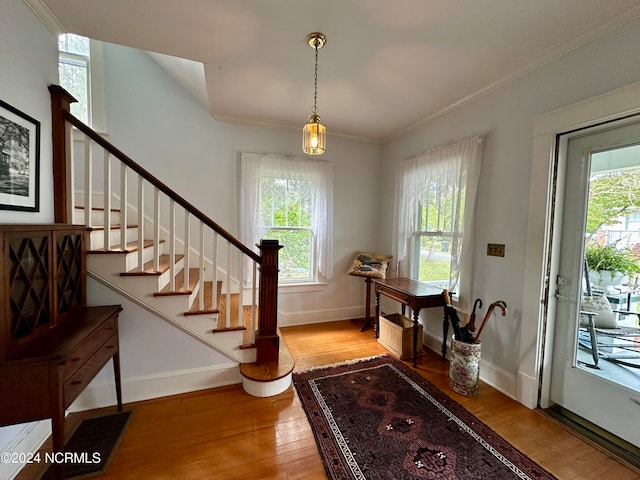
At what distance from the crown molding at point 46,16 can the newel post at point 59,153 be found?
1.19ft

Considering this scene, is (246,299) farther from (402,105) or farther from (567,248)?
(567,248)

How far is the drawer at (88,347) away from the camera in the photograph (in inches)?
49.0

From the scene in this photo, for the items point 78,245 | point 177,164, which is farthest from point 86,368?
point 177,164

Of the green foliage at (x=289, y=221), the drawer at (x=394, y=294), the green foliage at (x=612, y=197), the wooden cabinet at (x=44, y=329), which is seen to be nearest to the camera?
the wooden cabinet at (x=44, y=329)

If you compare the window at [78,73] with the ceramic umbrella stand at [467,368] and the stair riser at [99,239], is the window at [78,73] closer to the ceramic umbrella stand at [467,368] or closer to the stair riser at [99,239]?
the stair riser at [99,239]

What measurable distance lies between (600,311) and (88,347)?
3247mm

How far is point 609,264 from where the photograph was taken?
5.74 feet

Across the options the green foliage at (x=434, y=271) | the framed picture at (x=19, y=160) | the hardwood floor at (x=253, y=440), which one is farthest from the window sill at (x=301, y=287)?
the framed picture at (x=19, y=160)

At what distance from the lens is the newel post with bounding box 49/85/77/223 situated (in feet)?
5.72

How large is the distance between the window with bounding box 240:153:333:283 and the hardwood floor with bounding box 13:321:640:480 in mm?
1713

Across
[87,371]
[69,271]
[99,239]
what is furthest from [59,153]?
[87,371]

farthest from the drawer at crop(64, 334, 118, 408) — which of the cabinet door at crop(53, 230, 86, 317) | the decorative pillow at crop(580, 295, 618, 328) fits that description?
the decorative pillow at crop(580, 295, 618, 328)

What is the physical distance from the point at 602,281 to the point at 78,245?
11.8 feet

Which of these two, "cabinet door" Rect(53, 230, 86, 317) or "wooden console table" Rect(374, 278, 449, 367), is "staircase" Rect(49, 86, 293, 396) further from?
"wooden console table" Rect(374, 278, 449, 367)
